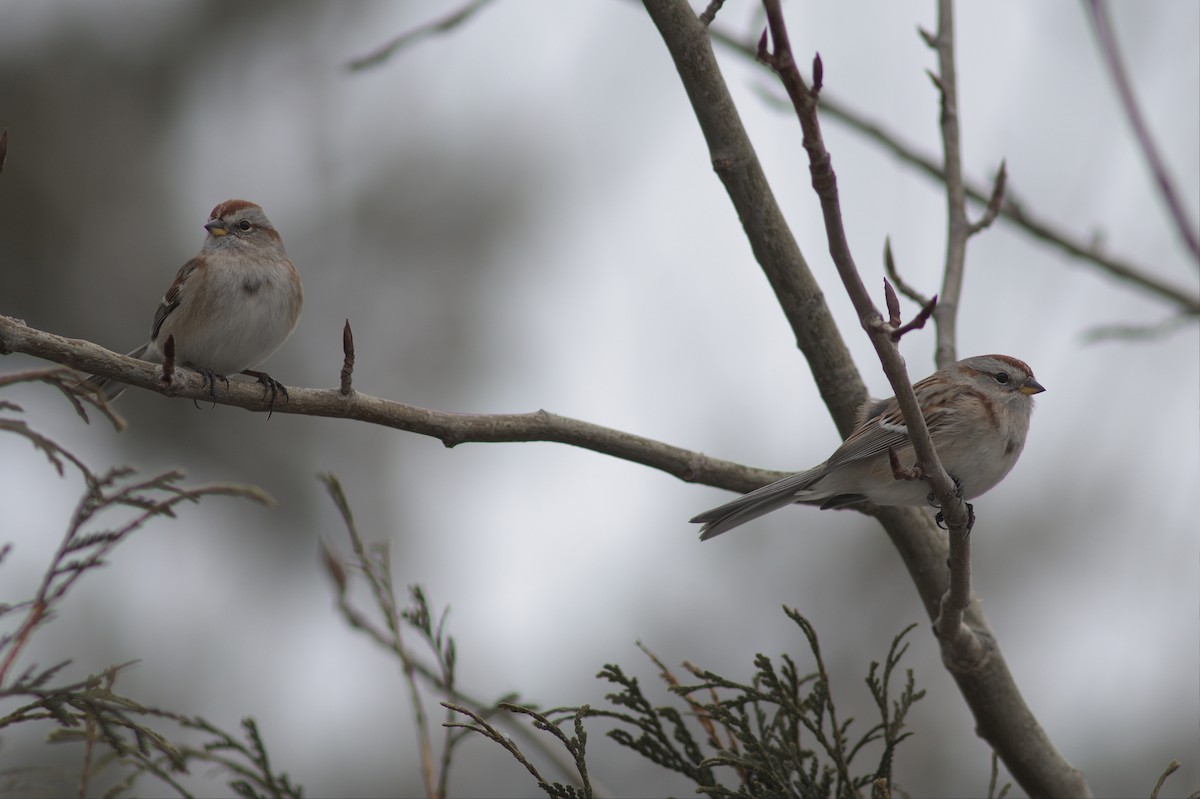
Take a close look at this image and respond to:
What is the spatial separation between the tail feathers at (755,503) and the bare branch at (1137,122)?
6.92 ft

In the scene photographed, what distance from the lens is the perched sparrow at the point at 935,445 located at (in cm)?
382

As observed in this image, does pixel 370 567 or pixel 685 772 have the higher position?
pixel 370 567

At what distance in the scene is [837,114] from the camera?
4.64 metres

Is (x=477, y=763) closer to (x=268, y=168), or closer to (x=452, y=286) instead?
(x=452, y=286)

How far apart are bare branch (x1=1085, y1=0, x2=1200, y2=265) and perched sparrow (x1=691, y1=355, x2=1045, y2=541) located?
1893 mm

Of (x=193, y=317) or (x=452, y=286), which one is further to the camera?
(x=452, y=286)

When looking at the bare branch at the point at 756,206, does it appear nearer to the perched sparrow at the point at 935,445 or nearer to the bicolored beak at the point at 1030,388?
the perched sparrow at the point at 935,445

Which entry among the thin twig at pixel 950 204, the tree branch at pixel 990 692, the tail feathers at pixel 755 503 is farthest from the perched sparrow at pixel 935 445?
the tree branch at pixel 990 692

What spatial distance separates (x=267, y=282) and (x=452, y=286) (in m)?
7.44

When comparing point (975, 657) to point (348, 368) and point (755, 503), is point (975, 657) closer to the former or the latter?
point (755, 503)

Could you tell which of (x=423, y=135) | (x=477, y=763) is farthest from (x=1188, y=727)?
(x=423, y=135)

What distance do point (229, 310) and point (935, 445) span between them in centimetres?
306

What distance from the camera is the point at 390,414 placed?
3113 mm

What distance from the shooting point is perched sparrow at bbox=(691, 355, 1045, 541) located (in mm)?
3818
